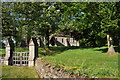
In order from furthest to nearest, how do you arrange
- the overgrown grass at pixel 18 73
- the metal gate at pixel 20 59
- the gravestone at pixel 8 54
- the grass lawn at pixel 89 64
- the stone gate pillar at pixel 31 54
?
the metal gate at pixel 20 59 < the gravestone at pixel 8 54 < the stone gate pillar at pixel 31 54 < the overgrown grass at pixel 18 73 < the grass lawn at pixel 89 64

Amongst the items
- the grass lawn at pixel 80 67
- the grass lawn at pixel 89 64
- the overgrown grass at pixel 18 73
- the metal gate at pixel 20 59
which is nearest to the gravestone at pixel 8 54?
the metal gate at pixel 20 59

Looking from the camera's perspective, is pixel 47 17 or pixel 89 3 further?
pixel 47 17

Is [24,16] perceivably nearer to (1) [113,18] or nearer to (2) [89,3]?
(2) [89,3]

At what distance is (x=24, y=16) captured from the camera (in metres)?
20.0

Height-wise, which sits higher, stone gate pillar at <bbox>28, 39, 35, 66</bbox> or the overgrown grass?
stone gate pillar at <bbox>28, 39, 35, 66</bbox>

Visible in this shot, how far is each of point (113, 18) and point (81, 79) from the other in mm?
11657

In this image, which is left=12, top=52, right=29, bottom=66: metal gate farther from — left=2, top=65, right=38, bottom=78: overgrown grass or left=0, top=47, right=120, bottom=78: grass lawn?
left=2, top=65, right=38, bottom=78: overgrown grass

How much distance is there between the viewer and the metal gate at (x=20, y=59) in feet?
43.2

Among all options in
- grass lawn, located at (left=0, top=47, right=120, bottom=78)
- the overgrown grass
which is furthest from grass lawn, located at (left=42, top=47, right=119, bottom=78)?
the overgrown grass

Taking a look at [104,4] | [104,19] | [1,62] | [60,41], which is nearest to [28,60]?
[1,62]

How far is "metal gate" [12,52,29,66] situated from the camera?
43.2ft

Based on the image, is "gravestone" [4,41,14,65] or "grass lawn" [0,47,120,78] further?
"gravestone" [4,41,14,65]

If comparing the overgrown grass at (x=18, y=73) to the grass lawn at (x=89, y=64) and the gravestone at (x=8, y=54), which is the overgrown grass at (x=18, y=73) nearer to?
the grass lawn at (x=89, y=64)

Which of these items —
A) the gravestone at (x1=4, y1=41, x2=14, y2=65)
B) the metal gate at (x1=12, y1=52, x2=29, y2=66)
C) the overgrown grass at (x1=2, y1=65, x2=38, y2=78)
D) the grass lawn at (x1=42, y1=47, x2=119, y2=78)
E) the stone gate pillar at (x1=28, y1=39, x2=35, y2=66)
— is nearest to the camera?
the grass lawn at (x1=42, y1=47, x2=119, y2=78)
